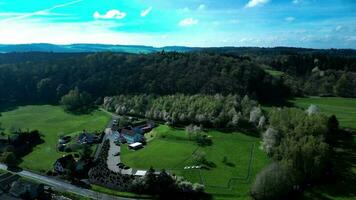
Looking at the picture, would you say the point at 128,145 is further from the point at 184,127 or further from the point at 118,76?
the point at 118,76

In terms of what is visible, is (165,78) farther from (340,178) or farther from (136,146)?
(340,178)

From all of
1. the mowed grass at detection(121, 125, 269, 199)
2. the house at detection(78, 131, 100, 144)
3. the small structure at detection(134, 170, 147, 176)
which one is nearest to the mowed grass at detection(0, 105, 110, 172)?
the house at detection(78, 131, 100, 144)

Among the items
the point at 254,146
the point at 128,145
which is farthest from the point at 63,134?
the point at 254,146

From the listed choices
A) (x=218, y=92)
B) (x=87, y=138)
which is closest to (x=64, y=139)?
(x=87, y=138)

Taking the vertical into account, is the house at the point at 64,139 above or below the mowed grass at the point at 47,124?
above

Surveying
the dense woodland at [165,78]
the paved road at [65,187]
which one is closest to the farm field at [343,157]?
the dense woodland at [165,78]

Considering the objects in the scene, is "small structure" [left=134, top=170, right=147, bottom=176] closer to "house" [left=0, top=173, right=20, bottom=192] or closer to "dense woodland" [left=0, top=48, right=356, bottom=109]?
"house" [left=0, top=173, right=20, bottom=192]

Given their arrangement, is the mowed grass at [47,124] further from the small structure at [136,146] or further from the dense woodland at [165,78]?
the dense woodland at [165,78]
